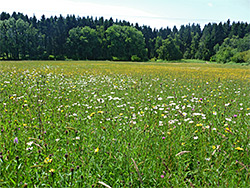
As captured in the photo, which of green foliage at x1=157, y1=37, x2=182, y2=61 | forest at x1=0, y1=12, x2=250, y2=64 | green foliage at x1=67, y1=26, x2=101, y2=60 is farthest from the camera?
green foliage at x1=157, y1=37, x2=182, y2=61

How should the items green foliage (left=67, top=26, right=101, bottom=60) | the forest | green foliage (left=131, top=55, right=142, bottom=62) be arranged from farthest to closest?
green foliage (left=67, top=26, right=101, bottom=60) < green foliage (left=131, top=55, right=142, bottom=62) < the forest

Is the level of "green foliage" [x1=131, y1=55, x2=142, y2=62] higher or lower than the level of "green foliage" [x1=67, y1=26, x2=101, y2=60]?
lower

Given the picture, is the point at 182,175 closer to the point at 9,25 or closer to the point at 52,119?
the point at 52,119

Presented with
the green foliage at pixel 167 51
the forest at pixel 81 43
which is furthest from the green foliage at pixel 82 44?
the green foliage at pixel 167 51

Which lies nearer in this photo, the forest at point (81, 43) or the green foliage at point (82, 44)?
the forest at point (81, 43)

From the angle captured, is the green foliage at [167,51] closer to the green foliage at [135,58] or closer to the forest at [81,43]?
the forest at [81,43]

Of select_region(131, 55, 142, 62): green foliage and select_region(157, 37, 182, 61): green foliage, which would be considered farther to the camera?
select_region(157, 37, 182, 61): green foliage

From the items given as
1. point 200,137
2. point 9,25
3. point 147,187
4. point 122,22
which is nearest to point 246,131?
point 200,137

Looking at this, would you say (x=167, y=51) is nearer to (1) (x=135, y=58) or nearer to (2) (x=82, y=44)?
(1) (x=135, y=58)

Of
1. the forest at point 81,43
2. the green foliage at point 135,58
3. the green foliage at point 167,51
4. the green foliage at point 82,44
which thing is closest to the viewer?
the forest at point 81,43

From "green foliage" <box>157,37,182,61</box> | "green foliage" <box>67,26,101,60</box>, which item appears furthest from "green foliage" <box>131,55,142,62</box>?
"green foliage" <box>157,37,182,61</box>

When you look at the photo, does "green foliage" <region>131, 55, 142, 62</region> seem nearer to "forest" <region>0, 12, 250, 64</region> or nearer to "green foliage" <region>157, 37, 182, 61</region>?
"forest" <region>0, 12, 250, 64</region>

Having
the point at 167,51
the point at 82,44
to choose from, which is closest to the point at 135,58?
the point at 82,44

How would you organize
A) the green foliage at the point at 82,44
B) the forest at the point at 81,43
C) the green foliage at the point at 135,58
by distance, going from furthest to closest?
the green foliage at the point at 82,44 → the green foliage at the point at 135,58 → the forest at the point at 81,43
